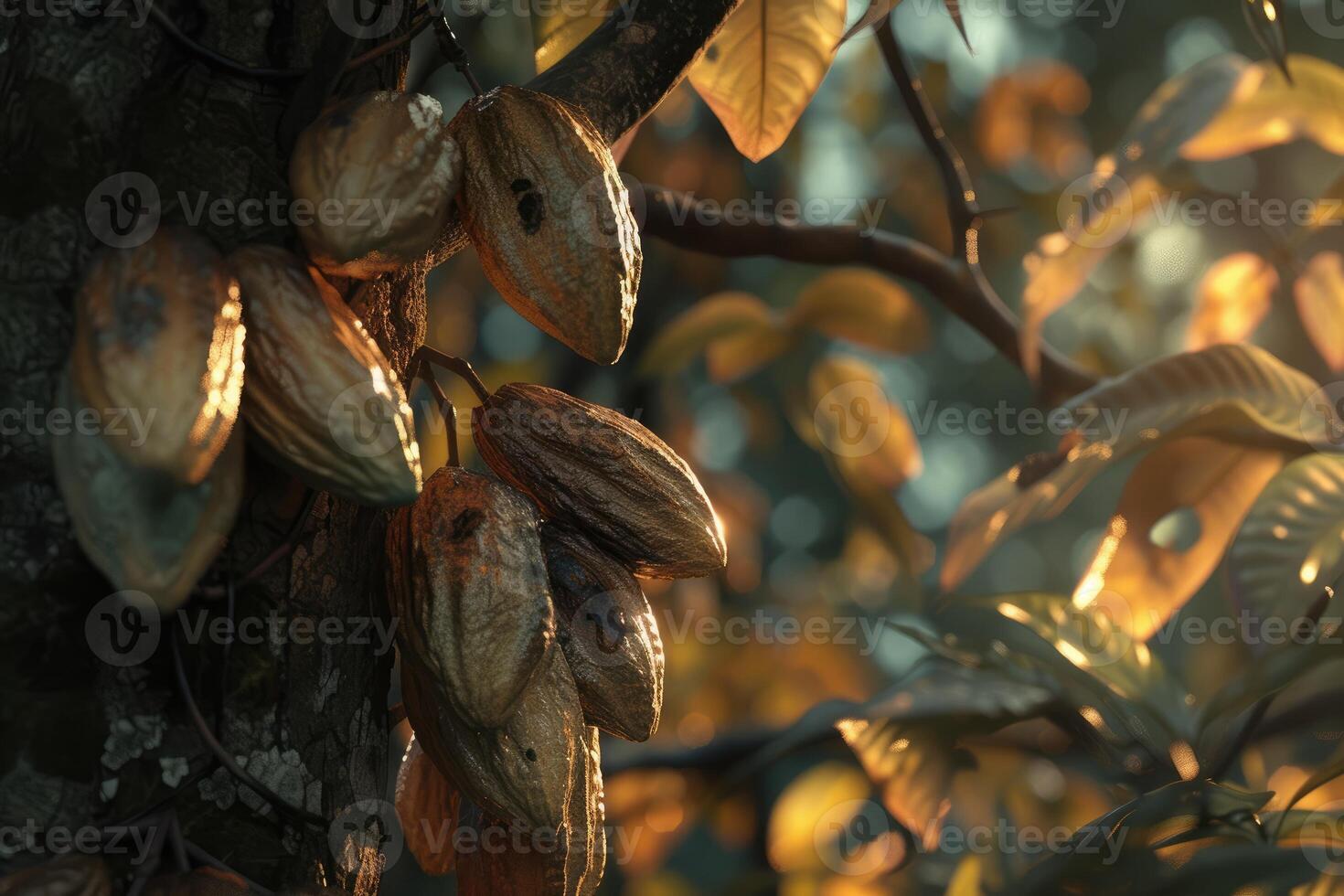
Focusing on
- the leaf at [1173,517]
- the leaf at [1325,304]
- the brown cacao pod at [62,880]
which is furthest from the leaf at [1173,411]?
the brown cacao pod at [62,880]

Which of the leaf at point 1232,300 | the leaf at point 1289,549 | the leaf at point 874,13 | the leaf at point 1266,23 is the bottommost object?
the leaf at point 1232,300

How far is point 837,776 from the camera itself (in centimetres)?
130

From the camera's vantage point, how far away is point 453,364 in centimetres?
51

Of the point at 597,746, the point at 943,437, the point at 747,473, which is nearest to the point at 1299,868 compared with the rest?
the point at 597,746

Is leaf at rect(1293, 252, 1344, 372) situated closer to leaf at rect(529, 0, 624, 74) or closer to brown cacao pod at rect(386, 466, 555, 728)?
leaf at rect(529, 0, 624, 74)

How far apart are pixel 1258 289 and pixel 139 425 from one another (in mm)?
1058

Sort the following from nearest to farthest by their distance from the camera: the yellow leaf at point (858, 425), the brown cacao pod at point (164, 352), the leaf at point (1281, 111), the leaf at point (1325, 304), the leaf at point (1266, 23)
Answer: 1. the brown cacao pod at point (164, 352)
2. the leaf at point (1266, 23)
3. the leaf at point (1281, 111)
4. the leaf at point (1325, 304)
5. the yellow leaf at point (858, 425)

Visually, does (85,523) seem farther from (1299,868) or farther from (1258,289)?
(1258,289)

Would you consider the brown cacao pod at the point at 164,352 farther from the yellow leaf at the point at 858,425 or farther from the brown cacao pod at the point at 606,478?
the yellow leaf at the point at 858,425

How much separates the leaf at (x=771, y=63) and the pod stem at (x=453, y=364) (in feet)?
0.87

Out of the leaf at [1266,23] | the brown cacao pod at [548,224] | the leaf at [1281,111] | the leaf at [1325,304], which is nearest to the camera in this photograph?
the brown cacao pod at [548,224]

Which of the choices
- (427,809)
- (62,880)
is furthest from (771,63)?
(62,880)

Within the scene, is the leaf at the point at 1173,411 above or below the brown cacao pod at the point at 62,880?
below

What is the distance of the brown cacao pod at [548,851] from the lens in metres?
0.43
